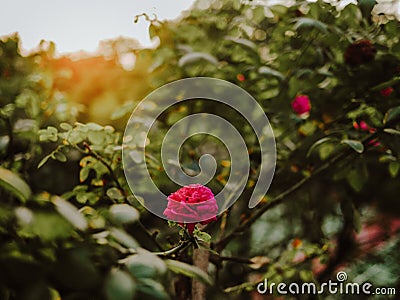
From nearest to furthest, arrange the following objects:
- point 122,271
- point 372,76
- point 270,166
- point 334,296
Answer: point 122,271 → point 372,76 → point 270,166 → point 334,296

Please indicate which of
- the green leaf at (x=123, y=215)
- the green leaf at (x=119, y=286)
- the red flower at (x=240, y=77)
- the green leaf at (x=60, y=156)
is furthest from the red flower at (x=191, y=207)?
the red flower at (x=240, y=77)

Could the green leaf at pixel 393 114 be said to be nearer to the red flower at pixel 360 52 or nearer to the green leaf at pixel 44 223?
the red flower at pixel 360 52

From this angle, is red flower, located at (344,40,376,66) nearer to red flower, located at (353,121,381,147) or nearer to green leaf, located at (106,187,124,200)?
red flower, located at (353,121,381,147)

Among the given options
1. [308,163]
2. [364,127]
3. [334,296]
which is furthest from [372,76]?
[334,296]

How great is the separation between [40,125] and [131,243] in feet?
2.62

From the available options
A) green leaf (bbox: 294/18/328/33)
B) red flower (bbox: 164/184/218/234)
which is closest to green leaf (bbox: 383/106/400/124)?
green leaf (bbox: 294/18/328/33)

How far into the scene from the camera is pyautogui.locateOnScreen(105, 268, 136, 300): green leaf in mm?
454

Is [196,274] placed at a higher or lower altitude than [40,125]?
lower

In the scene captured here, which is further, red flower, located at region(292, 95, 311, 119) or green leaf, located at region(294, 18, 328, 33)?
red flower, located at region(292, 95, 311, 119)

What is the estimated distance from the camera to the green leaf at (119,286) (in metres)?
0.45

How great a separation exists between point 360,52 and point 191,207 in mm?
627

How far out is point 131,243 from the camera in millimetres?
569

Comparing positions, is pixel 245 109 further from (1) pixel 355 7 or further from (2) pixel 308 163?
(1) pixel 355 7

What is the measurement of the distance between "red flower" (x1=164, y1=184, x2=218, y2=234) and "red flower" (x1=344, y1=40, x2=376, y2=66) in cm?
58
